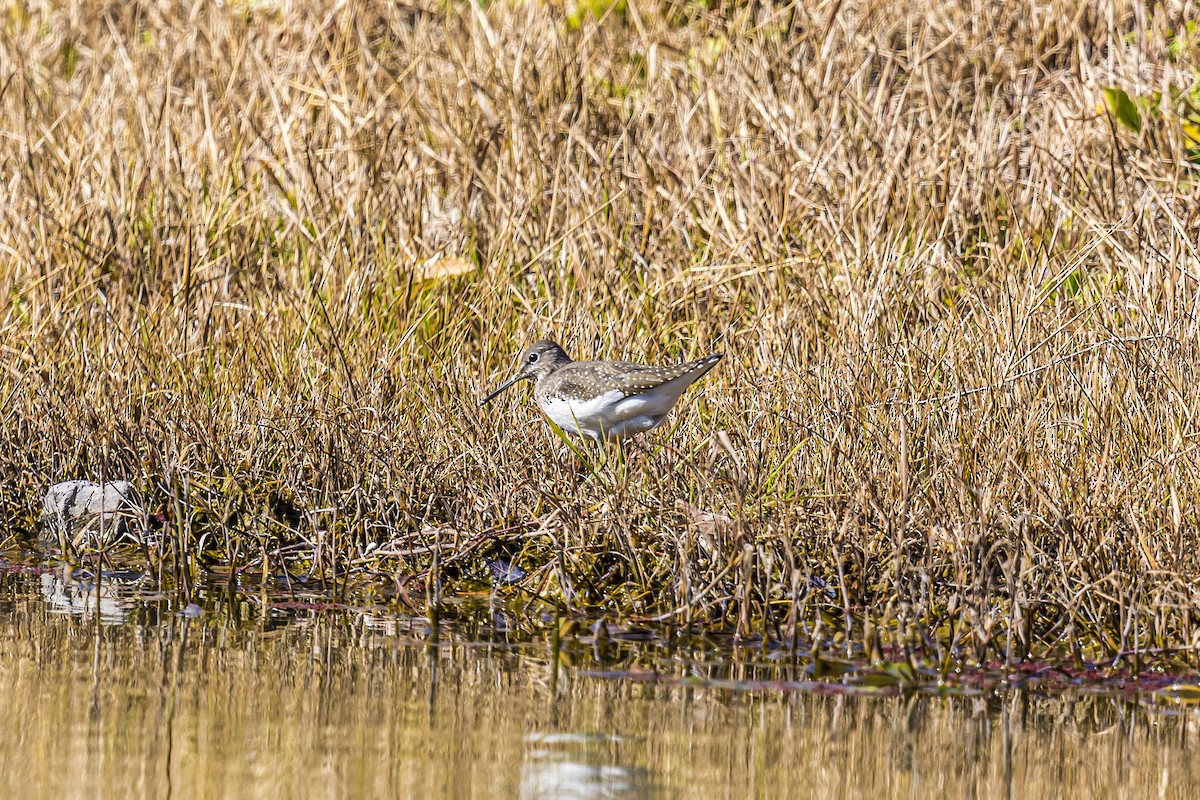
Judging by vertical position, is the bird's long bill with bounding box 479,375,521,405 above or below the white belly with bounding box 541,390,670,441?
above

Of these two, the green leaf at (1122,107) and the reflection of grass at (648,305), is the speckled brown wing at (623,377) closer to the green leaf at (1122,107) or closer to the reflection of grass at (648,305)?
the reflection of grass at (648,305)

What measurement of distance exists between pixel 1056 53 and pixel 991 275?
9.98 feet

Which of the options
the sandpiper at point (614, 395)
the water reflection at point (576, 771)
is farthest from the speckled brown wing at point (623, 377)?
the water reflection at point (576, 771)

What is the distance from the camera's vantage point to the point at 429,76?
31.9ft

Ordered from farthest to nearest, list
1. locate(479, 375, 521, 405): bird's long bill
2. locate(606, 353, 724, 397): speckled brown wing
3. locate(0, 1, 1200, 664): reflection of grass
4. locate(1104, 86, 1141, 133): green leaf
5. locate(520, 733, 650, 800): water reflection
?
locate(1104, 86, 1141, 133): green leaf < locate(479, 375, 521, 405): bird's long bill < locate(606, 353, 724, 397): speckled brown wing < locate(0, 1, 1200, 664): reflection of grass < locate(520, 733, 650, 800): water reflection

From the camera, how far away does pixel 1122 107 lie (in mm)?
8586

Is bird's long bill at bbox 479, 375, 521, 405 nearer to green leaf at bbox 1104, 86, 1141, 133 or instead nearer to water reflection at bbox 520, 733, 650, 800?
water reflection at bbox 520, 733, 650, 800

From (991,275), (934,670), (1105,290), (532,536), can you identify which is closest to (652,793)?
(934,670)

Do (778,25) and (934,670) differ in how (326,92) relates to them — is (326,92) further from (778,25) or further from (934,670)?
(934,670)

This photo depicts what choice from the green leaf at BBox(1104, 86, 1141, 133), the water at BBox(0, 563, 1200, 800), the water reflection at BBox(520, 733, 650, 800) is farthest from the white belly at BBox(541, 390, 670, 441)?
the green leaf at BBox(1104, 86, 1141, 133)

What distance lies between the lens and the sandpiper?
5.68m

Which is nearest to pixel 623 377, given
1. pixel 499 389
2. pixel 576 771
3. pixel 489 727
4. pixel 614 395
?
pixel 614 395

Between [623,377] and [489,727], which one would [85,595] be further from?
[489,727]

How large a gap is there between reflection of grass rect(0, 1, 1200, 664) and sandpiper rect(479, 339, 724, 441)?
6.2 inches
